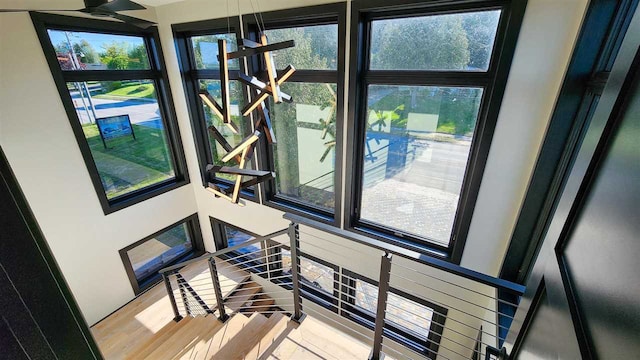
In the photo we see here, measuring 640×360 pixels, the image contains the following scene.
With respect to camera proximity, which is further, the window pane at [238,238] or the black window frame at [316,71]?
the window pane at [238,238]

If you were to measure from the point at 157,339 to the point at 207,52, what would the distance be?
3600 mm

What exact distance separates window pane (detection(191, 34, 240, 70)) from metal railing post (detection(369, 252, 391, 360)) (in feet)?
9.72

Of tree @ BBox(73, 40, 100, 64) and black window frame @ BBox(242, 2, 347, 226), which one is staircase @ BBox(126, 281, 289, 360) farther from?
tree @ BBox(73, 40, 100, 64)

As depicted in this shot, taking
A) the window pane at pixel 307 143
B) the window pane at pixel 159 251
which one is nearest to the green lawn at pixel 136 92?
the window pane at pixel 307 143

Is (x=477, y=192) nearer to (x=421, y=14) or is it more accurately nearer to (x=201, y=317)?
(x=421, y=14)

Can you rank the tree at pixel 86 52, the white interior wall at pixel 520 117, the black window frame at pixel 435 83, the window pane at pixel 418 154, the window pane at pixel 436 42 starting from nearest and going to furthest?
the white interior wall at pixel 520 117, the black window frame at pixel 435 83, the window pane at pixel 436 42, the window pane at pixel 418 154, the tree at pixel 86 52

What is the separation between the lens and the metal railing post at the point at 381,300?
1489 millimetres

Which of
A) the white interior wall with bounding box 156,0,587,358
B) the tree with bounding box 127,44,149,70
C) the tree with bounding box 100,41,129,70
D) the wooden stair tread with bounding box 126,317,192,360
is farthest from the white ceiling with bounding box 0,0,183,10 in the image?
the wooden stair tread with bounding box 126,317,192,360

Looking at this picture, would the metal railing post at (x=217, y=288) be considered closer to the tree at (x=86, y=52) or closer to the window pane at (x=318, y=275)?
the window pane at (x=318, y=275)

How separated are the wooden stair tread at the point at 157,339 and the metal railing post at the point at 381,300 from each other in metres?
2.53

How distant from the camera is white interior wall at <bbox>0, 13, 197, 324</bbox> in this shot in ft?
8.62

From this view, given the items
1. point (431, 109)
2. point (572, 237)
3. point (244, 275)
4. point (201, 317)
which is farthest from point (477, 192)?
point (244, 275)

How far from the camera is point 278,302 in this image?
4.32 meters

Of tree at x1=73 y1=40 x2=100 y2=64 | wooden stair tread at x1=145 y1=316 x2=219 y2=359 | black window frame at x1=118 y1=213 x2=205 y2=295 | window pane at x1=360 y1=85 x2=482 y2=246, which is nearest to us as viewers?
window pane at x1=360 y1=85 x2=482 y2=246
